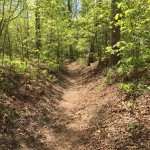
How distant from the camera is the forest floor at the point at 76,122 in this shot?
279 inches

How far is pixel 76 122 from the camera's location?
991 cm

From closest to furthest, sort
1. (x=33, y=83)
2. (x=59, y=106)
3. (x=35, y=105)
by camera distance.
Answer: (x=35, y=105) → (x=59, y=106) → (x=33, y=83)

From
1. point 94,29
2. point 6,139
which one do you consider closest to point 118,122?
point 6,139

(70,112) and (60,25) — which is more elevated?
(60,25)

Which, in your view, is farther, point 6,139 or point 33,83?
point 33,83

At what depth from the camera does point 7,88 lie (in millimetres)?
10820

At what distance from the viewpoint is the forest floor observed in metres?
7.09

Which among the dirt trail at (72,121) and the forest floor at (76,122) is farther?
the dirt trail at (72,121)

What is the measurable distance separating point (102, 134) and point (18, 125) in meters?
2.97

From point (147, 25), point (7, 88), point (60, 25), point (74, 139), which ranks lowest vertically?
point (74, 139)

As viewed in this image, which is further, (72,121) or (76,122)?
(72,121)

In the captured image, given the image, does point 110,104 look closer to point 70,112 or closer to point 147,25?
point 70,112

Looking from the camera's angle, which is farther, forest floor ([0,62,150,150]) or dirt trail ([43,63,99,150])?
dirt trail ([43,63,99,150])

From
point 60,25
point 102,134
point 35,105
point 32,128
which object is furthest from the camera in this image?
point 60,25
